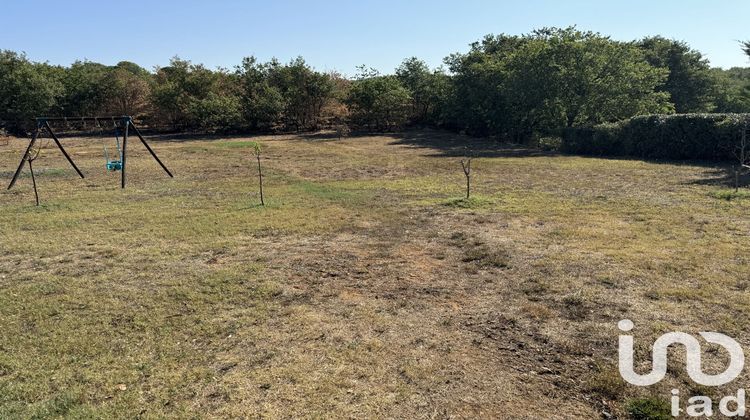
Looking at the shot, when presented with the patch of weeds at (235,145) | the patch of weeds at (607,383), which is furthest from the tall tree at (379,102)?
the patch of weeds at (607,383)

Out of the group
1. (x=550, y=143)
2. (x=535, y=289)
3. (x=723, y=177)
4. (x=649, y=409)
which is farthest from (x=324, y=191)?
(x=550, y=143)

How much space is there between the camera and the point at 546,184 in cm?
1431

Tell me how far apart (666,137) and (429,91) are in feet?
64.9

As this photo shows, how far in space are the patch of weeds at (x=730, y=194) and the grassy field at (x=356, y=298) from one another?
6 centimetres

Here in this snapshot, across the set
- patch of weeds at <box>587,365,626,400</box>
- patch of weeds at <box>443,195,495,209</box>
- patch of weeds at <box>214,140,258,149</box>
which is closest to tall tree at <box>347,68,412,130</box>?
patch of weeds at <box>214,140,258,149</box>

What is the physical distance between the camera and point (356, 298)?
6.12 m

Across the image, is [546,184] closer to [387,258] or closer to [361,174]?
[361,174]

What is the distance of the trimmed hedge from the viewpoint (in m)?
17.8

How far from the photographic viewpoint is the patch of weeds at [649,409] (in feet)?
12.0

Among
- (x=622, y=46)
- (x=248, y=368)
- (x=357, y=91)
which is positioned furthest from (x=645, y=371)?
(x=357, y=91)

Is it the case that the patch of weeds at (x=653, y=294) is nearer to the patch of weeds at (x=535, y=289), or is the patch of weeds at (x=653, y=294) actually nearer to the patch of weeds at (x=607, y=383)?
the patch of weeds at (x=535, y=289)

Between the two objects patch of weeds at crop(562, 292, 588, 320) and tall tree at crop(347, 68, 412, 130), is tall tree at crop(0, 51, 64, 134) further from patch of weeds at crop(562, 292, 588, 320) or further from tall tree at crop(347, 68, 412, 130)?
patch of weeds at crop(562, 292, 588, 320)

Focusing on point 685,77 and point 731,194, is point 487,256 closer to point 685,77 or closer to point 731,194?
point 731,194

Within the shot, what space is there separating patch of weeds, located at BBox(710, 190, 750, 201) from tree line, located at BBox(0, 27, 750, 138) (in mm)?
12681
